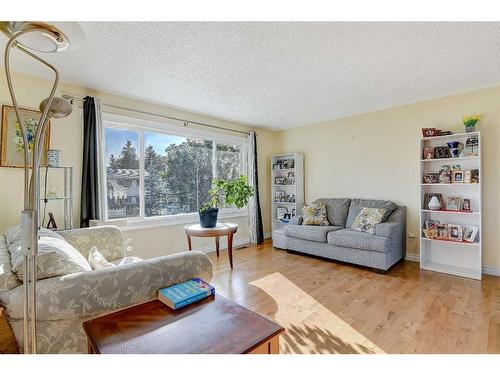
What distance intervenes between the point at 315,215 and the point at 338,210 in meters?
0.39

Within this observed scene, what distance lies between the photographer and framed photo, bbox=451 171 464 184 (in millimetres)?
3205

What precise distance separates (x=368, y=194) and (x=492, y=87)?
6.53 ft

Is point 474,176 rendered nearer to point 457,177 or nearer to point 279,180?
point 457,177

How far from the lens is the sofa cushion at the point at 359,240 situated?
322 centimetres

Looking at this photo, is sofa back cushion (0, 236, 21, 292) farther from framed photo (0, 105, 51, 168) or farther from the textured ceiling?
framed photo (0, 105, 51, 168)

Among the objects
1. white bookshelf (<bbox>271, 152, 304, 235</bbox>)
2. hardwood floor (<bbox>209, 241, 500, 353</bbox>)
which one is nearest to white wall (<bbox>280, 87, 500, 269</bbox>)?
white bookshelf (<bbox>271, 152, 304, 235</bbox>)

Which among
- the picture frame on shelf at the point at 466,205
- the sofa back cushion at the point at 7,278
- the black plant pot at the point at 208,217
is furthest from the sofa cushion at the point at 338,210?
the sofa back cushion at the point at 7,278

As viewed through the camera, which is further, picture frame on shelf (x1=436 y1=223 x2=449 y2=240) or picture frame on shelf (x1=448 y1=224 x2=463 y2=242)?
picture frame on shelf (x1=436 y1=223 x2=449 y2=240)

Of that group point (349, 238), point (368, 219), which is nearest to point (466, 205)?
point (368, 219)

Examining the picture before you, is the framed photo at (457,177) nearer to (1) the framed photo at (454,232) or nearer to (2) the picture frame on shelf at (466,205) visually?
(2) the picture frame on shelf at (466,205)

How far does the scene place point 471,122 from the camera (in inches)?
123

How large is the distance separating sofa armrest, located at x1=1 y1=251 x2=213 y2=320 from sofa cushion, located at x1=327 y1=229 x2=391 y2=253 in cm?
265
